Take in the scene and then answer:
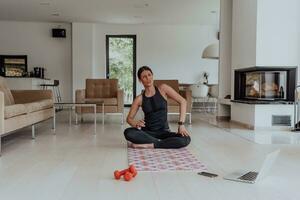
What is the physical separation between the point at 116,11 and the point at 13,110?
611 centimetres

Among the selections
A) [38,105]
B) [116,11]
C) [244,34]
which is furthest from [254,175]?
[116,11]

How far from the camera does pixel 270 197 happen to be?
85.4 inches

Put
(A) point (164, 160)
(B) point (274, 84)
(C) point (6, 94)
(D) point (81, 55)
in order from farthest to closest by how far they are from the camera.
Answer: (D) point (81, 55), (B) point (274, 84), (C) point (6, 94), (A) point (164, 160)


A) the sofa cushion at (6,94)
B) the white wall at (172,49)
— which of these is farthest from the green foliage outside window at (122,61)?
the sofa cushion at (6,94)

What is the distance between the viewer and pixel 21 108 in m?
4.13

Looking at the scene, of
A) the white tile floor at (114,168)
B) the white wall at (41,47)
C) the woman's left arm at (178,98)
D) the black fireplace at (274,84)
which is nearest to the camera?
the white tile floor at (114,168)

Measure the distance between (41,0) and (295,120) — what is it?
617 centimetres

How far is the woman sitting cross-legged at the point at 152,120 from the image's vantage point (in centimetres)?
380

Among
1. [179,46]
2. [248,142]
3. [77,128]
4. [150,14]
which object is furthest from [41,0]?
[248,142]

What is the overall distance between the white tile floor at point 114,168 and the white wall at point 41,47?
6.58m

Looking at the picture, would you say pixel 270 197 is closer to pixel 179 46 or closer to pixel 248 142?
pixel 248 142

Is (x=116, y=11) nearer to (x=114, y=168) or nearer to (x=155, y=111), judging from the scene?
(x=155, y=111)

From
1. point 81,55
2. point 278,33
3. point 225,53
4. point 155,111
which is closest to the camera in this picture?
point 155,111

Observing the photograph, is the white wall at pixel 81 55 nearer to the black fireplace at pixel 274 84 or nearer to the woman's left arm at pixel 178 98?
the black fireplace at pixel 274 84
